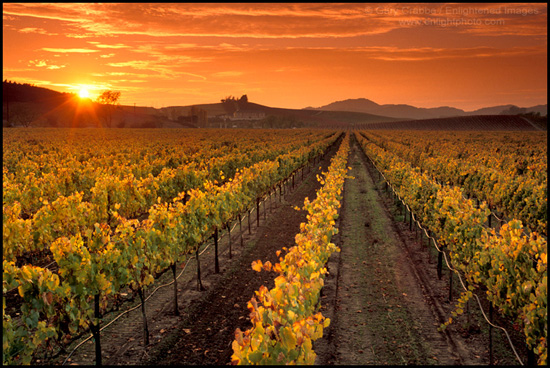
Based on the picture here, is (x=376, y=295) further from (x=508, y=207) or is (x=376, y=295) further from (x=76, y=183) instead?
(x=76, y=183)

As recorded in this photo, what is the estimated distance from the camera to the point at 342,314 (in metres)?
9.77

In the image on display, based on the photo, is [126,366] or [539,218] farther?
[539,218]

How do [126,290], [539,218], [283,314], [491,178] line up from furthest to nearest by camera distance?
[491,178], [539,218], [126,290], [283,314]

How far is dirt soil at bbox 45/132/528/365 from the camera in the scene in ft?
26.7

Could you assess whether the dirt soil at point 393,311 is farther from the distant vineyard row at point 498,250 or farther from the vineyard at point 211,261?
the distant vineyard row at point 498,250

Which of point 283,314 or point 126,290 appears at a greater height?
point 283,314

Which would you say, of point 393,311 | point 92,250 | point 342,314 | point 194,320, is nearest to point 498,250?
point 393,311

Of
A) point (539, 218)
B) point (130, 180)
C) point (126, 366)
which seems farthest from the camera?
point (130, 180)

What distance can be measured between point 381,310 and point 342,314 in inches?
40.0

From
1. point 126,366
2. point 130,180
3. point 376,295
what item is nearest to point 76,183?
point 130,180

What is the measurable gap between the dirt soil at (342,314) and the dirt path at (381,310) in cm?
2

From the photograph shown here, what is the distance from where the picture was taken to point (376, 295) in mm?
10789

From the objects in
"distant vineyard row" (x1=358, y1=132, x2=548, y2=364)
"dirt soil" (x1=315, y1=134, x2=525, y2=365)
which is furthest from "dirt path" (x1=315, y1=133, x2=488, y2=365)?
"distant vineyard row" (x1=358, y1=132, x2=548, y2=364)

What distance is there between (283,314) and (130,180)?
1223 cm
